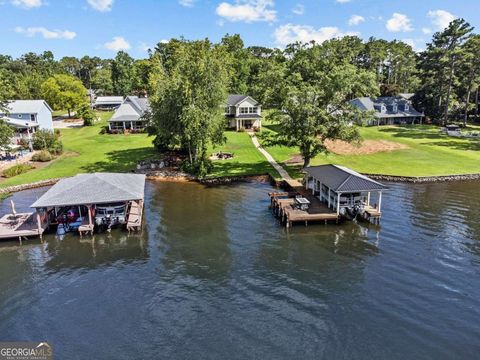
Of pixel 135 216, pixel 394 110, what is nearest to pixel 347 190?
pixel 135 216

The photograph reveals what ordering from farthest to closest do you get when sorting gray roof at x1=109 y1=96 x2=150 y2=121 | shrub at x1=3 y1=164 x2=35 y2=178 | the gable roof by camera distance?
gray roof at x1=109 y1=96 x2=150 y2=121, the gable roof, shrub at x1=3 y1=164 x2=35 y2=178

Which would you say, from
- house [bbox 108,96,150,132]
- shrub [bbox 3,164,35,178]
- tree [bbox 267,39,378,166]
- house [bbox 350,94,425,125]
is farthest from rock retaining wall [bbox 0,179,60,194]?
house [bbox 350,94,425,125]

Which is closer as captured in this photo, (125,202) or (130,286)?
(130,286)

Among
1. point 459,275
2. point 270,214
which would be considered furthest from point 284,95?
point 459,275

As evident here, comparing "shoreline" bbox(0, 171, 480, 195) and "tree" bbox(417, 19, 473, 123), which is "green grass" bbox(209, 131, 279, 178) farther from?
"tree" bbox(417, 19, 473, 123)

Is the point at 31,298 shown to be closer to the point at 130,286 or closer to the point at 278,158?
the point at 130,286
